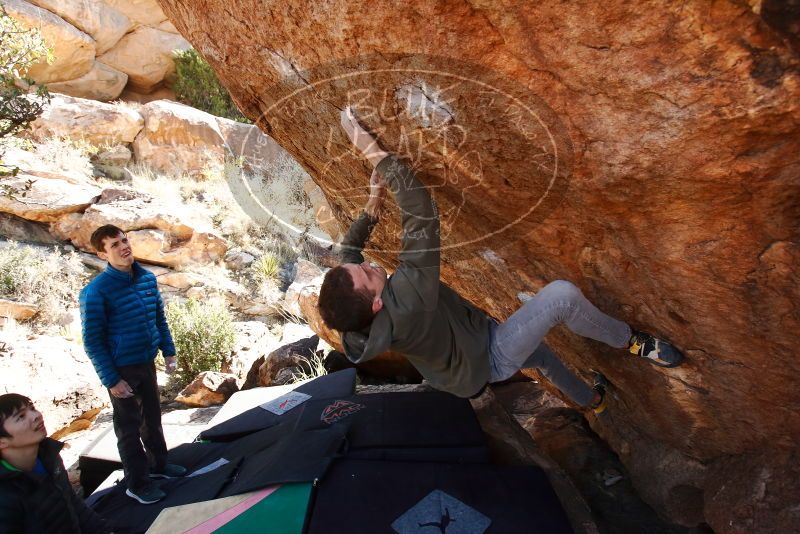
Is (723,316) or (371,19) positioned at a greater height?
(371,19)

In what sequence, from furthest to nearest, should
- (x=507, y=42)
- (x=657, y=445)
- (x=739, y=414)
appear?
(x=657, y=445), (x=739, y=414), (x=507, y=42)

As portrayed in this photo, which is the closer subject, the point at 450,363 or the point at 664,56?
the point at 664,56

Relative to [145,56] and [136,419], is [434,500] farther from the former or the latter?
[145,56]

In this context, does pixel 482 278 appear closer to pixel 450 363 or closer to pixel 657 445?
pixel 450 363

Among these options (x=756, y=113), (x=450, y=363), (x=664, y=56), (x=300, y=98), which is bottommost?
(x=450, y=363)

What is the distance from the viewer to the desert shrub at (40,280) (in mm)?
7836

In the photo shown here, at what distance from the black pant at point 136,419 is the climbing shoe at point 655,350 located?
8.79ft

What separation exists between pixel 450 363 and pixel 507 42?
133 cm

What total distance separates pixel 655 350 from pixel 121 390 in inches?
108

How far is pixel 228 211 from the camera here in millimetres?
11234

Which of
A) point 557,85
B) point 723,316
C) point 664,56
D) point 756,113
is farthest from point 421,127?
point 723,316

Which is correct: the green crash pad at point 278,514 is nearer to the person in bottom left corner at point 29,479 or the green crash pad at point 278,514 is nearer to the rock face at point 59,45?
the person in bottom left corner at point 29,479

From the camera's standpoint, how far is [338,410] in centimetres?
348

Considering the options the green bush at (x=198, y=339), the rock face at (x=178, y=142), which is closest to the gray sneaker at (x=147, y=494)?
the green bush at (x=198, y=339)
